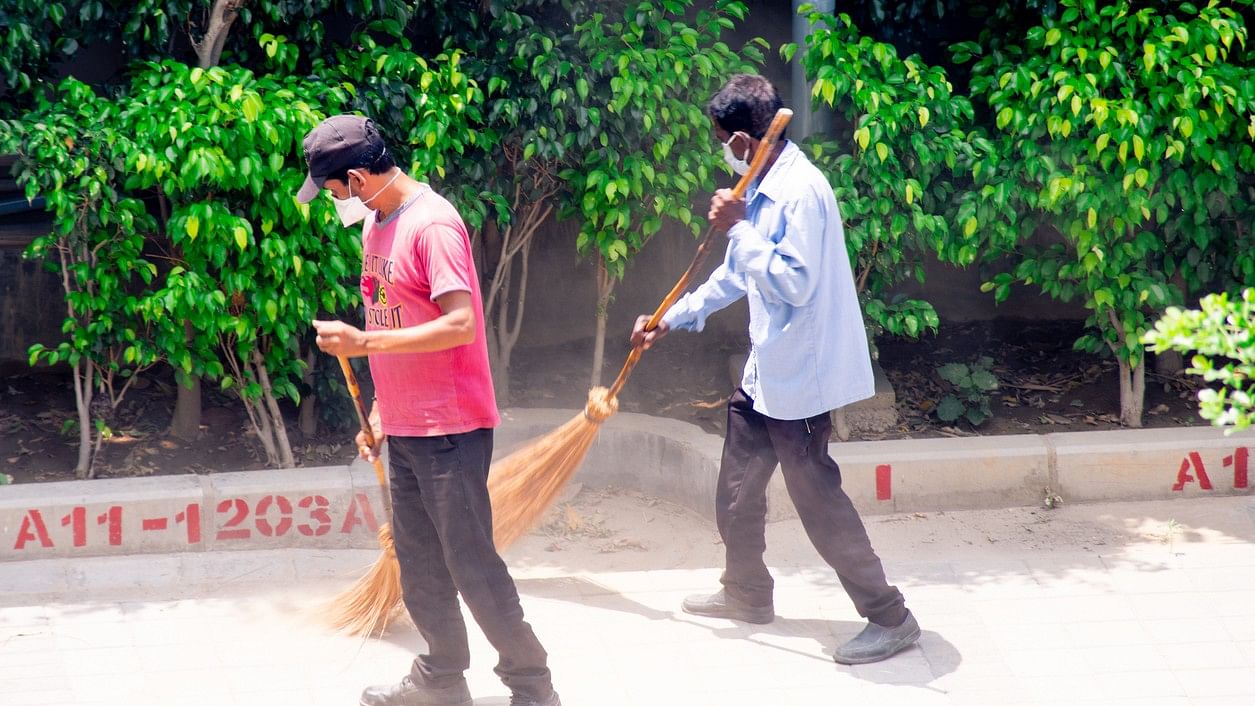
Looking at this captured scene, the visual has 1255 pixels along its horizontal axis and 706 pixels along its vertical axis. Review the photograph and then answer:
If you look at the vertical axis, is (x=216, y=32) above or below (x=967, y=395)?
above

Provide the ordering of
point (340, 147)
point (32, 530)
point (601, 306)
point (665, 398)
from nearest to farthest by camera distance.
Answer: point (340, 147) < point (32, 530) < point (601, 306) < point (665, 398)

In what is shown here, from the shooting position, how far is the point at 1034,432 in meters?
6.36

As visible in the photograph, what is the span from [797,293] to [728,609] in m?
1.19

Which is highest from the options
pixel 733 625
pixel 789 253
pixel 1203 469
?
pixel 789 253

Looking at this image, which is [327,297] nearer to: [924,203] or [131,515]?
[131,515]

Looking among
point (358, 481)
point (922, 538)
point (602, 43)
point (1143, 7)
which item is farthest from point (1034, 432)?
point (358, 481)

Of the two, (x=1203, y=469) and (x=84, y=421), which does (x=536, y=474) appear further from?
(x=1203, y=469)

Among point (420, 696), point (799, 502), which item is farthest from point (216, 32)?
point (799, 502)

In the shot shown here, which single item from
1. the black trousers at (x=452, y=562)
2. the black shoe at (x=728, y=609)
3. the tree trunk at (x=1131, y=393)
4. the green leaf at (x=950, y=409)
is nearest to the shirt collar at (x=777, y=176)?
the black trousers at (x=452, y=562)

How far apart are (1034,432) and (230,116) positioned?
12.2 feet

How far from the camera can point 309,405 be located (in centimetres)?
614

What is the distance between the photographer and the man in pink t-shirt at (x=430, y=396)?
12.1 feet

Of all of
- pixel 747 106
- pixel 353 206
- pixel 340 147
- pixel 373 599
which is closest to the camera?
pixel 340 147

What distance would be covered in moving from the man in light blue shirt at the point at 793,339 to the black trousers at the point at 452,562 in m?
0.92
